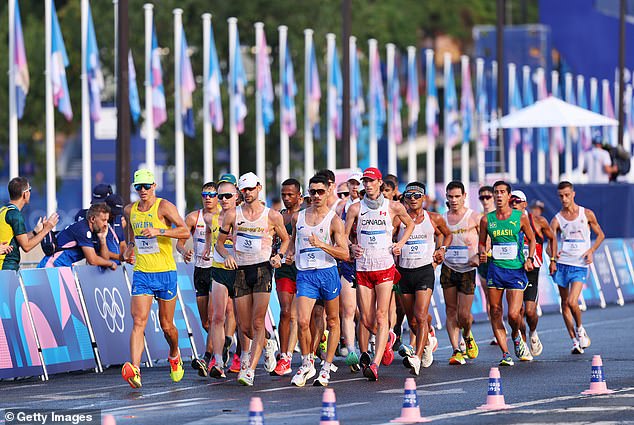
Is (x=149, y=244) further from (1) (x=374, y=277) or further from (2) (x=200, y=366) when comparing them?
(1) (x=374, y=277)

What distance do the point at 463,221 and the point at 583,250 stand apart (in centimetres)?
233

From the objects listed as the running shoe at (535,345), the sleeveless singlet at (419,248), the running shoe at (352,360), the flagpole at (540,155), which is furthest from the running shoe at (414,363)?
the flagpole at (540,155)

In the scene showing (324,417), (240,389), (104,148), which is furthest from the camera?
(104,148)

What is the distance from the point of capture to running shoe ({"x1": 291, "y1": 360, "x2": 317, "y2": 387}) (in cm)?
1650

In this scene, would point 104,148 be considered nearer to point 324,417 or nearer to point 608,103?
point 608,103

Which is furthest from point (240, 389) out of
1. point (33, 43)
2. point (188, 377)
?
point (33, 43)

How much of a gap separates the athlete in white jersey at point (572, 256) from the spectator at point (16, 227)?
21.4 ft

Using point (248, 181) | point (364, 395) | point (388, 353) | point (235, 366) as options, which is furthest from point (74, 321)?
point (364, 395)

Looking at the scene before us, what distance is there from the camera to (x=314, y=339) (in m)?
18.0

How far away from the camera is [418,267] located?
18406 mm

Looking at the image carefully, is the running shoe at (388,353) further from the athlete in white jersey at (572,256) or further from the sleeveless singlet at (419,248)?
the athlete in white jersey at (572,256)

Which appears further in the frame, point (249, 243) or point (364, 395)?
point (249, 243)

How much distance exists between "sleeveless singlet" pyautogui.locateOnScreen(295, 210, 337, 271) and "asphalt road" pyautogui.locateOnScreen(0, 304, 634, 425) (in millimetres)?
1165

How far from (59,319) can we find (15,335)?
0.77 metres
